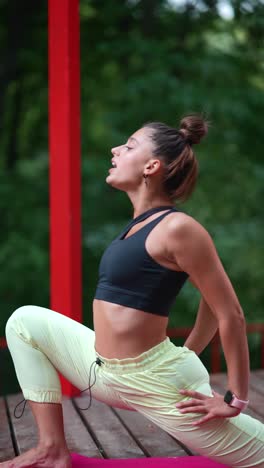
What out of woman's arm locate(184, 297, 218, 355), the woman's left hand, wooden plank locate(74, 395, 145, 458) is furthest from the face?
wooden plank locate(74, 395, 145, 458)

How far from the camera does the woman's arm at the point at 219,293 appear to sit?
5.48 ft

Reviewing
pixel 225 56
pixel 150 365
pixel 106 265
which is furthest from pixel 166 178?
pixel 225 56

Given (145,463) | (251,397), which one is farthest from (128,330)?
(251,397)

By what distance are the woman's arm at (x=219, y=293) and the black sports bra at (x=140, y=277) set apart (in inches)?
3.8

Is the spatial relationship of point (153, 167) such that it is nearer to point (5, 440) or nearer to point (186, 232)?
point (186, 232)

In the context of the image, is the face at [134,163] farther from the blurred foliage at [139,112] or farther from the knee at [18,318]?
the blurred foliage at [139,112]

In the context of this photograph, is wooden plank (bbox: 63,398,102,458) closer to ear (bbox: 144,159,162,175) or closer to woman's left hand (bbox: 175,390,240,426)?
woman's left hand (bbox: 175,390,240,426)

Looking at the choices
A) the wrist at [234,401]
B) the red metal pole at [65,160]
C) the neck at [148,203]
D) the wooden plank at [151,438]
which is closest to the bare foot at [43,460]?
the wooden plank at [151,438]

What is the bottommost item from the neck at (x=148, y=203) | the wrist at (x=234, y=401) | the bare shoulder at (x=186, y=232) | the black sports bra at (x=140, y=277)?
the wrist at (x=234, y=401)

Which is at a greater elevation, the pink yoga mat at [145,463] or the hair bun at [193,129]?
the hair bun at [193,129]

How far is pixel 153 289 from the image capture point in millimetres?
1762

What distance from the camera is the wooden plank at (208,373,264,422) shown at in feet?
8.82

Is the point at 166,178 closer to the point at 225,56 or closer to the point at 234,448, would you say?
the point at 234,448

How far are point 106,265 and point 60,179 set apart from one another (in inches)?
47.9
